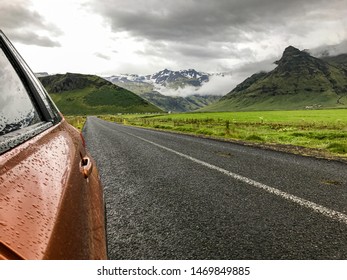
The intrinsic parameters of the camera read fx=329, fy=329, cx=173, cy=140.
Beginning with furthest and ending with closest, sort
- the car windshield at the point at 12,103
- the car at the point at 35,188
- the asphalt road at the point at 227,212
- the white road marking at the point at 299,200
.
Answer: the white road marking at the point at 299,200
the asphalt road at the point at 227,212
the car windshield at the point at 12,103
the car at the point at 35,188

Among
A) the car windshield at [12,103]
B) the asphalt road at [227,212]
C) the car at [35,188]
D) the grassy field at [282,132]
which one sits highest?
the car windshield at [12,103]

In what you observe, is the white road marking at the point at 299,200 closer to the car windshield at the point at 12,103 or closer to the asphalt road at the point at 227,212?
the asphalt road at the point at 227,212

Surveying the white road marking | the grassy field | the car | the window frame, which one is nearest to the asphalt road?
the white road marking

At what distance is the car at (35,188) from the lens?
3.03 feet

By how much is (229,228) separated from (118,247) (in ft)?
4.13

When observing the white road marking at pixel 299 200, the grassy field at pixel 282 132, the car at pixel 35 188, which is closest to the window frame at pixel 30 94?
the car at pixel 35 188

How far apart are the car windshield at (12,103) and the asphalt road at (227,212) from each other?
164 cm

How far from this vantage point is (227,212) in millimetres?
4332

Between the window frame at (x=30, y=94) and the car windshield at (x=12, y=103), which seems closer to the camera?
the car windshield at (x=12, y=103)

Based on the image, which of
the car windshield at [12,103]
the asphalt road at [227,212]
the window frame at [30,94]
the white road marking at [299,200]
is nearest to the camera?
the car windshield at [12,103]

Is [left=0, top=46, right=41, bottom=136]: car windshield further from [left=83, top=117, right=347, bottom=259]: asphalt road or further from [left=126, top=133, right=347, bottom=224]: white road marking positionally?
[left=126, top=133, right=347, bottom=224]: white road marking

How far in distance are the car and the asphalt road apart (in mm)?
1585

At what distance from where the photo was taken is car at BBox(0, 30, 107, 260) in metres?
0.92
